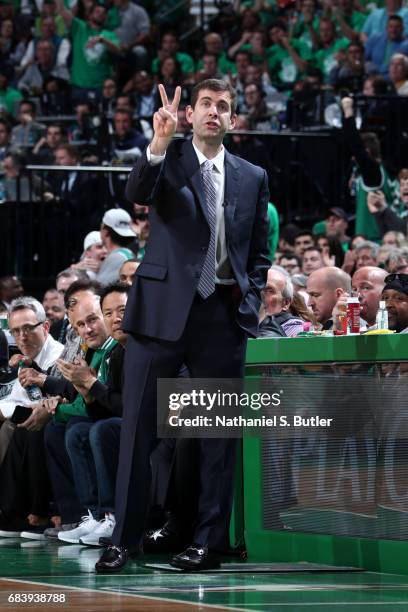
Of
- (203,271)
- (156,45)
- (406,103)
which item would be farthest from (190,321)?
(156,45)

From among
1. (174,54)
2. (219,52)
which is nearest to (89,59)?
(174,54)

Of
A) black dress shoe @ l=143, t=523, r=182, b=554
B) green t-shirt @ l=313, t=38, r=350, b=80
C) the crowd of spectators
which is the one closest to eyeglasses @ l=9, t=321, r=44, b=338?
the crowd of spectators

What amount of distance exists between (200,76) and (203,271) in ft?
39.1

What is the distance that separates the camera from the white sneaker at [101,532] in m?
7.71

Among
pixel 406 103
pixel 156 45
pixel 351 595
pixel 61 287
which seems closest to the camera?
pixel 351 595

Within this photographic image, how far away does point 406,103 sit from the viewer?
14.3m

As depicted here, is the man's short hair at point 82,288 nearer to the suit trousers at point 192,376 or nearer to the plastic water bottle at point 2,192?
the suit trousers at point 192,376

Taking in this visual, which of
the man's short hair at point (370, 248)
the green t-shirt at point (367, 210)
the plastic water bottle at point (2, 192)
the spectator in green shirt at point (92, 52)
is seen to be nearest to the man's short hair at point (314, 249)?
the man's short hair at point (370, 248)

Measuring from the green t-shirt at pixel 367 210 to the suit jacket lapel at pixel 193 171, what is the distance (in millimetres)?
6830

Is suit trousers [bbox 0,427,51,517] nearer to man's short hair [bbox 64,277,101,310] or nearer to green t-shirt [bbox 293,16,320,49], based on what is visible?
man's short hair [bbox 64,277,101,310]

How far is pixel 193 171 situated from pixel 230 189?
20 centimetres

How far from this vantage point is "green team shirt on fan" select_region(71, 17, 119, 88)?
64.7ft

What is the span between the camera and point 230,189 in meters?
6.40

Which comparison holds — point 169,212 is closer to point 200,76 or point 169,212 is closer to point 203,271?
point 203,271
